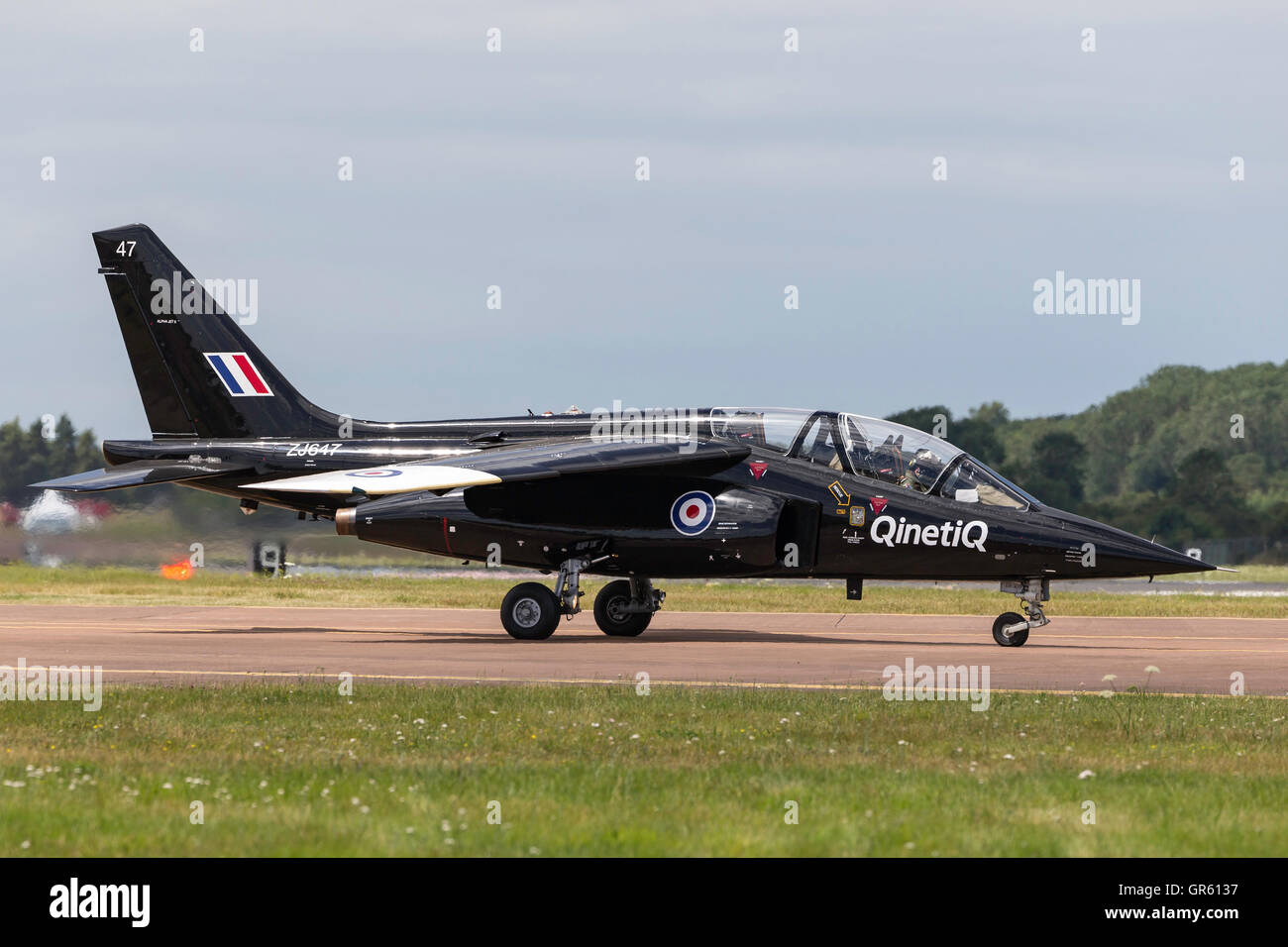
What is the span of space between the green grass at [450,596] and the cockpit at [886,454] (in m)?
8.56

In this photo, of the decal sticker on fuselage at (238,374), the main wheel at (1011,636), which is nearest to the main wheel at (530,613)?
the main wheel at (1011,636)

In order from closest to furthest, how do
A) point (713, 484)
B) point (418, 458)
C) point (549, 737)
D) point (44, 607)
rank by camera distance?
point (549, 737)
point (713, 484)
point (418, 458)
point (44, 607)

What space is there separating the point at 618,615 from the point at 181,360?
8.90 metres

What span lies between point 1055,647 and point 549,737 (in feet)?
36.7

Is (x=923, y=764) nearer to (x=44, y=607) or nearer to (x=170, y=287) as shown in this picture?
(x=170, y=287)

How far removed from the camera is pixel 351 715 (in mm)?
12805

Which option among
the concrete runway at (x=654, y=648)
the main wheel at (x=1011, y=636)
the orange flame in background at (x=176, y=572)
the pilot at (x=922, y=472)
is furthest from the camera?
the orange flame in background at (x=176, y=572)

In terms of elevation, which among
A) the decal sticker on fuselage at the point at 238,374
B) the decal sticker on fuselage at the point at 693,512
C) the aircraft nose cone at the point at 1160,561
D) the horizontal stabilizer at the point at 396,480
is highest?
the decal sticker on fuselage at the point at 238,374

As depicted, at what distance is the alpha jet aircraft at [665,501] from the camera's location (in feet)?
67.9

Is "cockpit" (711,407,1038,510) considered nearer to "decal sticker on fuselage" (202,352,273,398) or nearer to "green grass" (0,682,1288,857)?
"green grass" (0,682,1288,857)

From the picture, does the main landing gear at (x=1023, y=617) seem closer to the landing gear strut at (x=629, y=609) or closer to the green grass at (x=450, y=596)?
the landing gear strut at (x=629, y=609)

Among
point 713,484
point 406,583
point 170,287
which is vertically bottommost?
point 406,583

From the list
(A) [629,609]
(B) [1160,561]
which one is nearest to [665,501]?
(A) [629,609]
